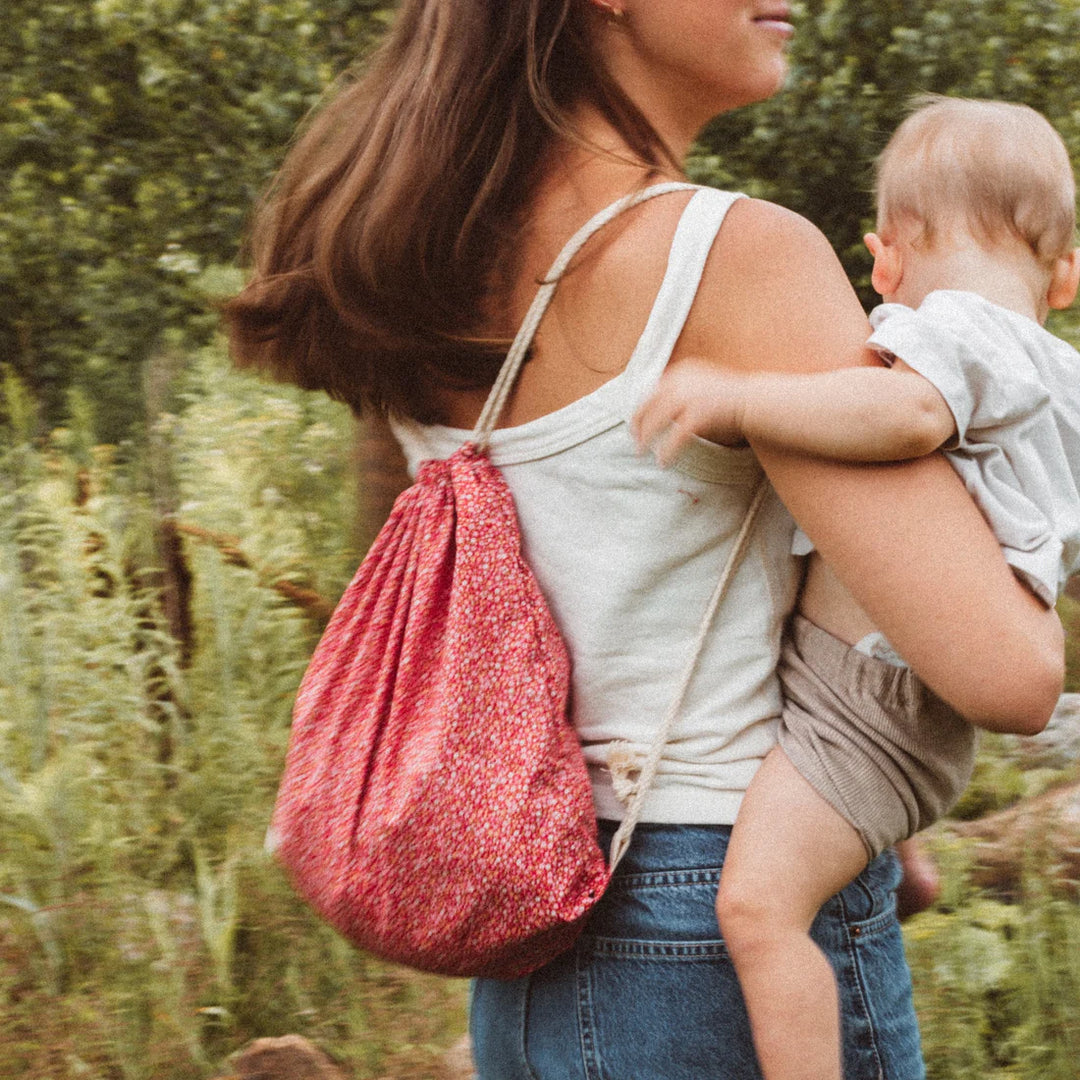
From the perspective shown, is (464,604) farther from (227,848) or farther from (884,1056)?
(227,848)

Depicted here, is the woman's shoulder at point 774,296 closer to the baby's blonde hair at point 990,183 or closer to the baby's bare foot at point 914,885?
the baby's blonde hair at point 990,183

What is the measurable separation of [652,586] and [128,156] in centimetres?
561

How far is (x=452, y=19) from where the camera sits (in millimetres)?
1280

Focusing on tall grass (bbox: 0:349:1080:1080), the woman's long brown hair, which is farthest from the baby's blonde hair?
tall grass (bbox: 0:349:1080:1080)

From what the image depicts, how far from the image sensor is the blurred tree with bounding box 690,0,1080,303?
4.96 meters

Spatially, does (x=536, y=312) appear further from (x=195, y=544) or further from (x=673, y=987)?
(x=195, y=544)

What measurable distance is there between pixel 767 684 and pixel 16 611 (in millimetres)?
2620

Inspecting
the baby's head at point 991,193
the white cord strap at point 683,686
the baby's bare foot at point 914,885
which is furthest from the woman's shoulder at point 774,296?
the baby's bare foot at point 914,885

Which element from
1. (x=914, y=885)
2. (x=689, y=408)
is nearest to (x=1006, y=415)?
(x=689, y=408)

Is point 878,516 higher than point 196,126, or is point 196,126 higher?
point 878,516

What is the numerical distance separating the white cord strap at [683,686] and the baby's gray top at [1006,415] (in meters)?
0.19

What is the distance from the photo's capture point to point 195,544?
139 inches

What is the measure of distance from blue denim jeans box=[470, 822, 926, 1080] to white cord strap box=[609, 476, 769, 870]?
0.03 metres

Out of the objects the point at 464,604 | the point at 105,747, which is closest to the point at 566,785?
the point at 464,604
